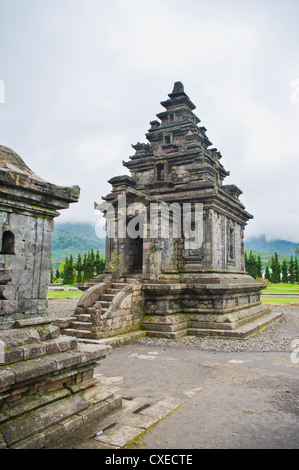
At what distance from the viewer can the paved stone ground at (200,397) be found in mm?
3932

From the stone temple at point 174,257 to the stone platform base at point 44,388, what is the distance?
519 cm

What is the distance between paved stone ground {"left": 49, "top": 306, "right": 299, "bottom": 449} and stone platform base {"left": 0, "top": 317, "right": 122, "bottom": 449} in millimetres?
230

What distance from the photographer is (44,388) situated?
3904mm

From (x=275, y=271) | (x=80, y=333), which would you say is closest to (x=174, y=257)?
(x=80, y=333)

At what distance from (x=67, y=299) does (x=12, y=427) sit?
23.7 metres

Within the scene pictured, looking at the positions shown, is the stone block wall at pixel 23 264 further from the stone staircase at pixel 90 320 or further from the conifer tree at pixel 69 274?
the conifer tree at pixel 69 274

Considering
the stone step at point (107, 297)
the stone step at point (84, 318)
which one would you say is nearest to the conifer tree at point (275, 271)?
the stone step at point (107, 297)

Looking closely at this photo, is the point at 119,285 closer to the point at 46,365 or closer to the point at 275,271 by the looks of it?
the point at 46,365

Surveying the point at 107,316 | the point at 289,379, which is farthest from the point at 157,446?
the point at 107,316

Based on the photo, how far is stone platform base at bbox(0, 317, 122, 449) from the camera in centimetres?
340

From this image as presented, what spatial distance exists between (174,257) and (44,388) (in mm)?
9615

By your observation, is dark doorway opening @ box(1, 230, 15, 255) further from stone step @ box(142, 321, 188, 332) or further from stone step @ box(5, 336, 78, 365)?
stone step @ box(142, 321, 188, 332)

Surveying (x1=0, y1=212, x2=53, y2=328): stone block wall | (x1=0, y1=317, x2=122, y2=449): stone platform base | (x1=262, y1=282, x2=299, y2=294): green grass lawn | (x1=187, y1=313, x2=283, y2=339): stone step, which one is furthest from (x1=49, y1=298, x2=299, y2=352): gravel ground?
(x1=262, y1=282, x2=299, y2=294): green grass lawn
